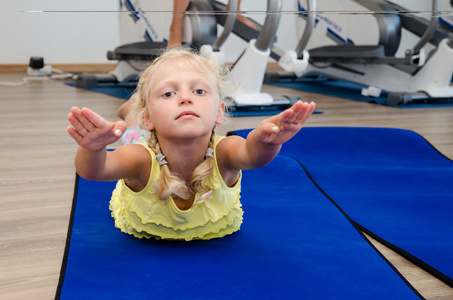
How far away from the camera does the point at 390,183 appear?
5.26 ft

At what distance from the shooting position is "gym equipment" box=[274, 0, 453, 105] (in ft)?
10.7

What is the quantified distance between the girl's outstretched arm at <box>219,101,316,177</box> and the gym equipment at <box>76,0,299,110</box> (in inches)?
59.8

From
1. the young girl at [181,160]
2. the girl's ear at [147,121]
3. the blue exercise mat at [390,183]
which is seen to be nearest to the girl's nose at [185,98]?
the young girl at [181,160]

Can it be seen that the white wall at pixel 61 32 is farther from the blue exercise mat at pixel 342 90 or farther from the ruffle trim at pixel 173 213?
the ruffle trim at pixel 173 213

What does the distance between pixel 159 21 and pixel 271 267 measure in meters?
2.91

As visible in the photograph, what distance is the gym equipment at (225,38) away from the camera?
292 centimetres

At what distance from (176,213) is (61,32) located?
13.6 feet

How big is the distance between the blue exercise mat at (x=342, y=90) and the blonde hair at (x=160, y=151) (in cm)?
239

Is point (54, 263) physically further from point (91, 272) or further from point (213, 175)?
point (213, 175)

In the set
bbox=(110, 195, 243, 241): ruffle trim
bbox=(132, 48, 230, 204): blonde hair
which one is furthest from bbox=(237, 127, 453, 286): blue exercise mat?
bbox=(132, 48, 230, 204): blonde hair

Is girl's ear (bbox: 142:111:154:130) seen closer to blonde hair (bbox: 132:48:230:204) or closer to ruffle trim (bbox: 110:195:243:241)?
blonde hair (bbox: 132:48:230:204)

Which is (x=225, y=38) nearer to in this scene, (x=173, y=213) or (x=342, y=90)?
(x=342, y=90)

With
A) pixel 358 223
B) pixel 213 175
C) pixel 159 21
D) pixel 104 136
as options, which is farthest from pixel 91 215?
pixel 159 21

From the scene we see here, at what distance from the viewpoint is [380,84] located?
145 inches
